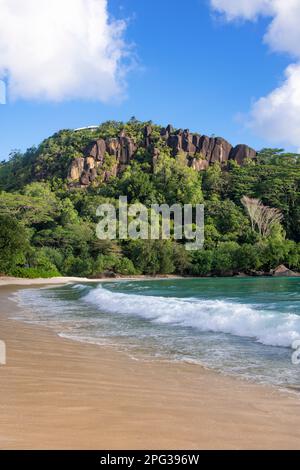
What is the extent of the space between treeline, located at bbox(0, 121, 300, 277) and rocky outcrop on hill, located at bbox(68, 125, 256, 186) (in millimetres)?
3144

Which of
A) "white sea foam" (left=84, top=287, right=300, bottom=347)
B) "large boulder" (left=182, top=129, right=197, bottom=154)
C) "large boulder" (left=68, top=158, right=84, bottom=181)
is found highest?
"large boulder" (left=182, top=129, right=197, bottom=154)

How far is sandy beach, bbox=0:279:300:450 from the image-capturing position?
2941mm

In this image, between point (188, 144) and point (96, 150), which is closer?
point (96, 150)

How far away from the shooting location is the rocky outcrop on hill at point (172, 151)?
345 feet

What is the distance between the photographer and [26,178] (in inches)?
4284

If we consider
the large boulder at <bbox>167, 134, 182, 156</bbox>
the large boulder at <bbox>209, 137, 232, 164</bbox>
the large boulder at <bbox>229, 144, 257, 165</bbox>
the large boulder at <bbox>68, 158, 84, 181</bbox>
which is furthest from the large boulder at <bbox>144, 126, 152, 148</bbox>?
the large boulder at <bbox>229, 144, 257, 165</bbox>

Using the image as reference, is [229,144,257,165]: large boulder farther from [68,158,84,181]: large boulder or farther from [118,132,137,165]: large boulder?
[68,158,84,181]: large boulder

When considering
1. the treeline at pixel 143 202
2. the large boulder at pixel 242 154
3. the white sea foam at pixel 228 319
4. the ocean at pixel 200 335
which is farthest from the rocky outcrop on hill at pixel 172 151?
the ocean at pixel 200 335

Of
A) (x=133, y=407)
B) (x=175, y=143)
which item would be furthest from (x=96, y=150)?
(x=133, y=407)

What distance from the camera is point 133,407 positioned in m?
3.83

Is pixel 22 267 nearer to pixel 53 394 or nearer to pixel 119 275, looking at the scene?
pixel 119 275

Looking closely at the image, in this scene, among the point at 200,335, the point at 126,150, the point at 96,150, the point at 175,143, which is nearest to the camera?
the point at 200,335

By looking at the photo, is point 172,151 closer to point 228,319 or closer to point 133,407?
point 228,319

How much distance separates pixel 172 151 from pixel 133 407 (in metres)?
108
